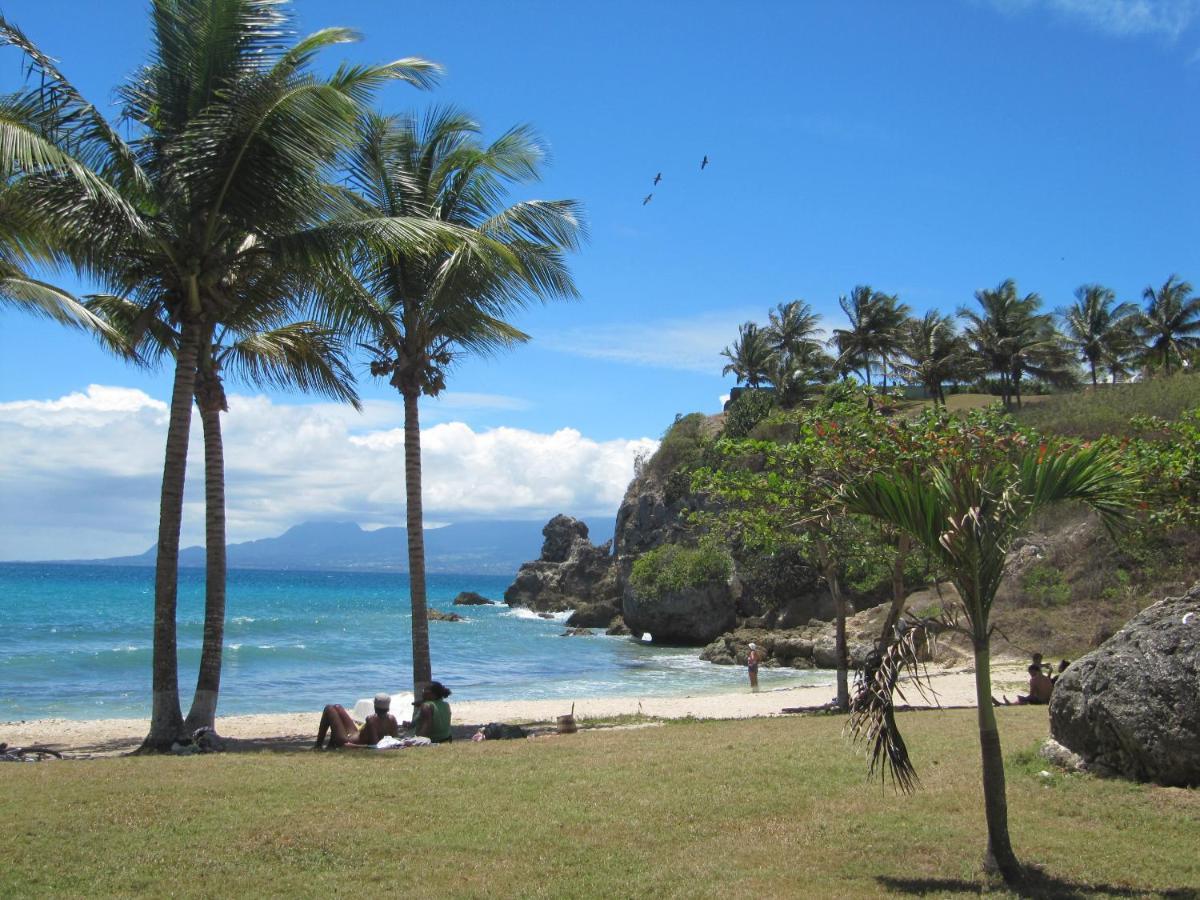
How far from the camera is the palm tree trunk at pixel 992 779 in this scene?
19.3 ft

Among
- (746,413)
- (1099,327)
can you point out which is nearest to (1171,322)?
(1099,327)

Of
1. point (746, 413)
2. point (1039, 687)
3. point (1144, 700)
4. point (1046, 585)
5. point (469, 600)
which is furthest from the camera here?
point (469, 600)

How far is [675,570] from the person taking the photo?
4441 centimetres

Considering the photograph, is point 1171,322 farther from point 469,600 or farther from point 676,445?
point 469,600

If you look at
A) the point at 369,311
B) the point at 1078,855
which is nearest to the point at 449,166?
the point at 369,311

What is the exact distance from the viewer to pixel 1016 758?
9.56 metres

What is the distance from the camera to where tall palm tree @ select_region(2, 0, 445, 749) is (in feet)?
39.8

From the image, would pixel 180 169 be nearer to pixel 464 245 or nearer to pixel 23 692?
pixel 464 245

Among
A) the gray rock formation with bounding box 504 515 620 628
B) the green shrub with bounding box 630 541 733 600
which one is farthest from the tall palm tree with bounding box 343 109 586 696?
the gray rock formation with bounding box 504 515 620 628

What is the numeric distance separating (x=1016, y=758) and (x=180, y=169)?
11.9 metres

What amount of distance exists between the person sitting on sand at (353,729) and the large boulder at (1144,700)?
26.1 ft

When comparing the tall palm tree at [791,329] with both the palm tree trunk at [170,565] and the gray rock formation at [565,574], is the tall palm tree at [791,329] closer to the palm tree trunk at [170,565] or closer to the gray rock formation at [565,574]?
the gray rock formation at [565,574]

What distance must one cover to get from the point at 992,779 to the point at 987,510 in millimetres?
1672

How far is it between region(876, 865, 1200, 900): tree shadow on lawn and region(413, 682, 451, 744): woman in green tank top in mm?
7981
